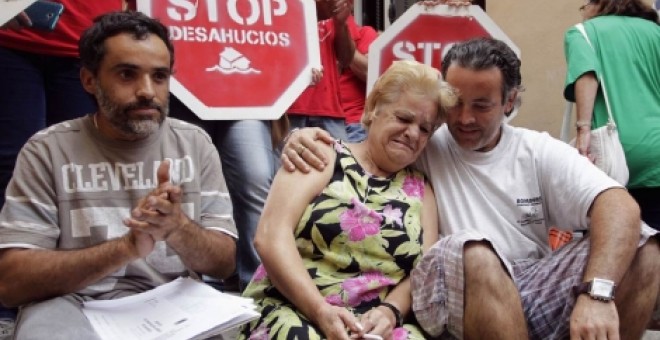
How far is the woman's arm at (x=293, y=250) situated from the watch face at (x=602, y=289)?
2.09ft

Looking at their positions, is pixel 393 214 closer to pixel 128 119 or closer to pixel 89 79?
pixel 128 119

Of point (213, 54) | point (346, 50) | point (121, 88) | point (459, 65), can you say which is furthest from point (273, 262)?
point (346, 50)

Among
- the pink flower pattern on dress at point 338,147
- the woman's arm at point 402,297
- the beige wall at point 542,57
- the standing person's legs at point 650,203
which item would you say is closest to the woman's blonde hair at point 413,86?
the pink flower pattern on dress at point 338,147

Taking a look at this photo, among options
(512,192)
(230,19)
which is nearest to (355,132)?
(230,19)

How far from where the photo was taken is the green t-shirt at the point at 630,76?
3.11m

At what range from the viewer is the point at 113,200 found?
2.03m

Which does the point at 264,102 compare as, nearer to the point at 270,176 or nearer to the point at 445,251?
the point at 270,176

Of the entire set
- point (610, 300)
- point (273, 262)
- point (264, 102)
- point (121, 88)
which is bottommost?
point (610, 300)

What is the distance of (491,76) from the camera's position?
232cm

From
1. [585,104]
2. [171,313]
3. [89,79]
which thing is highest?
[89,79]

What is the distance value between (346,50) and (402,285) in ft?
5.05

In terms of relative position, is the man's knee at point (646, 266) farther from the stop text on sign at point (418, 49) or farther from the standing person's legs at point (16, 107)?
the standing person's legs at point (16, 107)

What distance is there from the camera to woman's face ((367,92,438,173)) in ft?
7.33

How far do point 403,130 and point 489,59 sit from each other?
36cm
